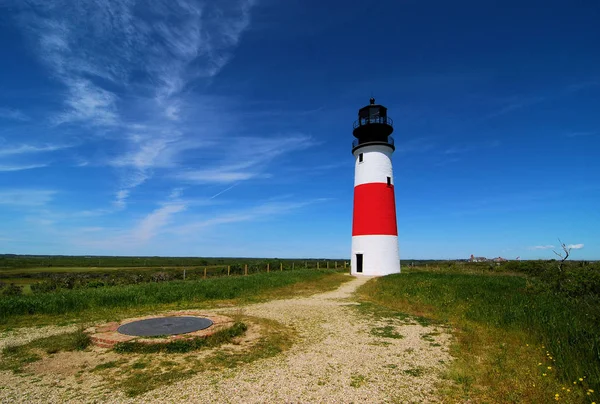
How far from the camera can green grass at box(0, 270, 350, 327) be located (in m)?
11.7

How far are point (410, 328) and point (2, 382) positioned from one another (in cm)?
991

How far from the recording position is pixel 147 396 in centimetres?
536

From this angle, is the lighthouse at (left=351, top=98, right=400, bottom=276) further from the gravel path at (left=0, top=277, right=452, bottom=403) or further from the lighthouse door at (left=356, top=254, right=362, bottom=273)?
the gravel path at (left=0, top=277, right=452, bottom=403)

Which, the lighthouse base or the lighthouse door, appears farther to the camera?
the lighthouse door

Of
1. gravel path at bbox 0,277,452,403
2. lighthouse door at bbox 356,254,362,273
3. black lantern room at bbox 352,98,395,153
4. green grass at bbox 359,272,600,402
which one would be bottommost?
gravel path at bbox 0,277,452,403

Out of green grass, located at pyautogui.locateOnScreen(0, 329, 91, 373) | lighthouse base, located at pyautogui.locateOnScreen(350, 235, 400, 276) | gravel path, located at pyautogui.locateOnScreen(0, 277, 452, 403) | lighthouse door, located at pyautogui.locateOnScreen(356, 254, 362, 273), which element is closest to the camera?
gravel path, located at pyautogui.locateOnScreen(0, 277, 452, 403)

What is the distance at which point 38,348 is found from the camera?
796 centimetres

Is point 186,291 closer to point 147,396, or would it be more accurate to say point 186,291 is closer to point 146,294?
point 146,294

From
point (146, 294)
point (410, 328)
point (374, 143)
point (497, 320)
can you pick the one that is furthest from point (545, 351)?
point (374, 143)

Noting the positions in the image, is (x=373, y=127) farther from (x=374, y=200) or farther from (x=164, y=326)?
(x=164, y=326)

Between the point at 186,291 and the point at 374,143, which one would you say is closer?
the point at 186,291

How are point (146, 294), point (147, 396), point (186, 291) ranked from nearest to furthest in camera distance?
point (147, 396) < point (146, 294) < point (186, 291)

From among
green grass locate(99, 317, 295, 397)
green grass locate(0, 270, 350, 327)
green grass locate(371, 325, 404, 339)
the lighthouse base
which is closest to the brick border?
green grass locate(99, 317, 295, 397)

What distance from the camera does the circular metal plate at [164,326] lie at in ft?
28.1
